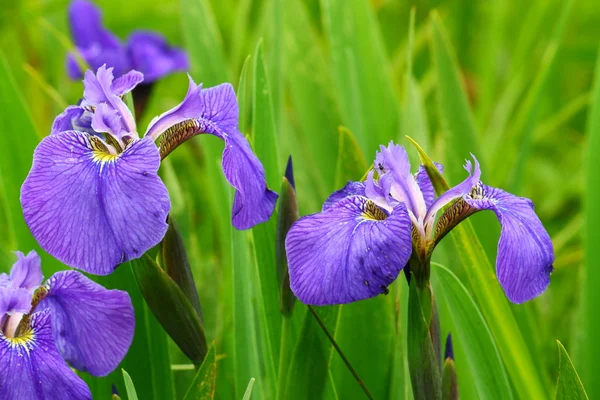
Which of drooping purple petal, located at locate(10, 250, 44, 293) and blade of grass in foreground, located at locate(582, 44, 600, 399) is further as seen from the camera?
blade of grass in foreground, located at locate(582, 44, 600, 399)

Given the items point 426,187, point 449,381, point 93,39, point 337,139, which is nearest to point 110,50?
point 93,39

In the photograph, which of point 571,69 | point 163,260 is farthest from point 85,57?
point 571,69

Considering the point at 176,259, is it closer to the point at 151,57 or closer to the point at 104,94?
the point at 104,94

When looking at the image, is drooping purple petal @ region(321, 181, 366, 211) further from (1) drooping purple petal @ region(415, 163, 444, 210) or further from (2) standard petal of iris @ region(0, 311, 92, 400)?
(2) standard petal of iris @ region(0, 311, 92, 400)

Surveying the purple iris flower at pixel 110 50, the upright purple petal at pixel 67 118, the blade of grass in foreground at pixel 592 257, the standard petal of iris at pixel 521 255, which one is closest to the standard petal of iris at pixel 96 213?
the upright purple petal at pixel 67 118

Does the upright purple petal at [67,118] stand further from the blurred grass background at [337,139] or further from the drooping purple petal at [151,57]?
the drooping purple petal at [151,57]

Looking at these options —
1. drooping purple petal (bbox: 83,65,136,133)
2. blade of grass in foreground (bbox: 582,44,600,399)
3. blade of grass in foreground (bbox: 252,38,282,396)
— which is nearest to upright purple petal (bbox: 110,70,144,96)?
drooping purple petal (bbox: 83,65,136,133)

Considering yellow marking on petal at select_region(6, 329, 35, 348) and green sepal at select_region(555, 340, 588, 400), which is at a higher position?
yellow marking on petal at select_region(6, 329, 35, 348)
